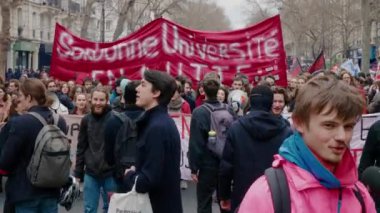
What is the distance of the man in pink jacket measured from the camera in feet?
8.18

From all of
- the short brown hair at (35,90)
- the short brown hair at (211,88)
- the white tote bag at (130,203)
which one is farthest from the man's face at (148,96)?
the short brown hair at (211,88)

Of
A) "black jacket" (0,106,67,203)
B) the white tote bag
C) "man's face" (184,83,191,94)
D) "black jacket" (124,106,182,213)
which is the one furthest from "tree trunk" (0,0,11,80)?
the white tote bag

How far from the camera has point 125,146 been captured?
249 inches

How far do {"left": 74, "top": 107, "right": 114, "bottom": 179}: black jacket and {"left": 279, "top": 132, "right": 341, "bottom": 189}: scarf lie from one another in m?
4.96

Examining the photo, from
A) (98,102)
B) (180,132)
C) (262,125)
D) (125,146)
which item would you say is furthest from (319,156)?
(180,132)

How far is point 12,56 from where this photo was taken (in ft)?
189

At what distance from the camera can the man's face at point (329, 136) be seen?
2.48 metres

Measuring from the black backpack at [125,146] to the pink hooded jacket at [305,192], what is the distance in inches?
142

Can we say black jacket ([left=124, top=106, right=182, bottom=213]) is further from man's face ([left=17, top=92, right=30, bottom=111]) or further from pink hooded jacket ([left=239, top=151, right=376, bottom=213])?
pink hooded jacket ([left=239, top=151, right=376, bottom=213])

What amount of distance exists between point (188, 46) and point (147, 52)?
655mm

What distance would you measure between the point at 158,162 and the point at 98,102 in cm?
270

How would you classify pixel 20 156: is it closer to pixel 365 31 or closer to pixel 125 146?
pixel 125 146

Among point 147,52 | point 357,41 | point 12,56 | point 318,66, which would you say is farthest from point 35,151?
point 357,41

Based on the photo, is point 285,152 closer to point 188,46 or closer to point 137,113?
point 137,113
